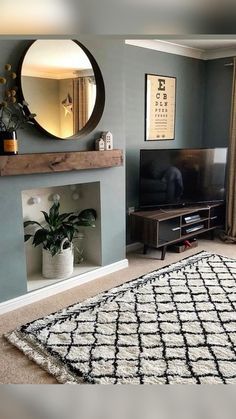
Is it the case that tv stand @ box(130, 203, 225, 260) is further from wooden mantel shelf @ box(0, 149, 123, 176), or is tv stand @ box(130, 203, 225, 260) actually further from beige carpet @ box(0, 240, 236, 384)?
wooden mantel shelf @ box(0, 149, 123, 176)

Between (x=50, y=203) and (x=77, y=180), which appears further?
(x=50, y=203)

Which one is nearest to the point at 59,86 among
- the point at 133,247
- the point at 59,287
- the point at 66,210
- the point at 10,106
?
the point at 10,106

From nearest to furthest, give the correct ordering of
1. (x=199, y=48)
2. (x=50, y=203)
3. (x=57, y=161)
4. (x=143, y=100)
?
(x=57, y=161) < (x=50, y=203) < (x=143, y=100) < (x=199, y=48)

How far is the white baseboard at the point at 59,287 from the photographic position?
298 cm

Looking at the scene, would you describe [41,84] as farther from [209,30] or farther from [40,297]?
[209,30]

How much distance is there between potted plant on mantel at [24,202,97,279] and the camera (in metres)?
3.30

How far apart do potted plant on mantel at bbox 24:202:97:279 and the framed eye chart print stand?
1.70m

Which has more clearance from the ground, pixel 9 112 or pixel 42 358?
pixel 9 112

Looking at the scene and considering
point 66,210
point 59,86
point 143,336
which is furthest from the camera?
point 66,210

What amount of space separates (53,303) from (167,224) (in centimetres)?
167

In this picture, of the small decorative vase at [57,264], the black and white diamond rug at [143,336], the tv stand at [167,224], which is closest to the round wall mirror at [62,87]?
the small decorative vase at [57,264]

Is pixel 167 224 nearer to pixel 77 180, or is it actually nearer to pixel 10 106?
pixel 77 180

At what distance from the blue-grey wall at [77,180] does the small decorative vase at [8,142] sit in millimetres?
145

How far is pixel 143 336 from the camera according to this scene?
2.52m
